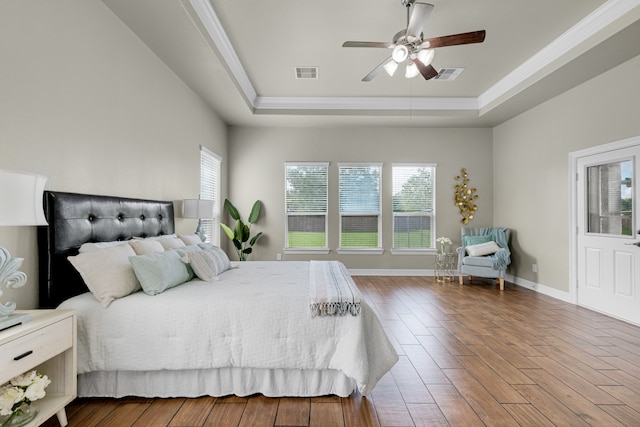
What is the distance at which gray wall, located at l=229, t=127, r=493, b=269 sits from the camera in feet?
20.4

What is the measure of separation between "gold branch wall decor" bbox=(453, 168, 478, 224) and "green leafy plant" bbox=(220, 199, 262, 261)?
149 inches

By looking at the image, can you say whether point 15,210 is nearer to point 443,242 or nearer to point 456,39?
point 456,39

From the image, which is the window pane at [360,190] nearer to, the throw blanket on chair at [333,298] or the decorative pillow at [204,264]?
the decorative pillow at [204,264]

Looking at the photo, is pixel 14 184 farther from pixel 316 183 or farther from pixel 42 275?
pixel 316 183

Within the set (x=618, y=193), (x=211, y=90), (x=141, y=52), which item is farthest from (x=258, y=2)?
(x=618, y=193)

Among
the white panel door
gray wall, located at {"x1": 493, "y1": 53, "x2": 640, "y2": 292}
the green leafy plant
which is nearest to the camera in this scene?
the white panel door

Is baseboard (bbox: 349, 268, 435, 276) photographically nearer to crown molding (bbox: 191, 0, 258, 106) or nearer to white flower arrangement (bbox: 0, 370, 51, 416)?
crown molding (bbox: 191, 0, 258, 106)

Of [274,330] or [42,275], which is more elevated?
[42,275]

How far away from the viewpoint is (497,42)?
372 cm

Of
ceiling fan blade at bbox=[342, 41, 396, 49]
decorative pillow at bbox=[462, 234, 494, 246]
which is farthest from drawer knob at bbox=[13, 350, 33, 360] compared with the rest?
decorative pillow at bbox=[462, 234, 494, 246]

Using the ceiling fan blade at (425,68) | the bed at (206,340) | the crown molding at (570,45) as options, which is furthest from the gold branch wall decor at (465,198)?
the bed at (206,340)

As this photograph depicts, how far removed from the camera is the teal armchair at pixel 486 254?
17.1 ft

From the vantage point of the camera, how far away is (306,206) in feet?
20.7

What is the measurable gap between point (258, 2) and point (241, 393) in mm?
3252
